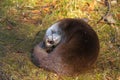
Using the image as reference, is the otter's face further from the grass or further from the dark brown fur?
the grass

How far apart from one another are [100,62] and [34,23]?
138 cm

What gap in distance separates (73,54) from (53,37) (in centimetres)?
57

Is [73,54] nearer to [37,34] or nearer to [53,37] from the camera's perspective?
[53,37]

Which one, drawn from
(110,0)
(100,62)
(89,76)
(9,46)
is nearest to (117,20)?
(110,0)

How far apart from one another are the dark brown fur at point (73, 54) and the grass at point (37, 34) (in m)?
0.22

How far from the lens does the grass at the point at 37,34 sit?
4.58 meters

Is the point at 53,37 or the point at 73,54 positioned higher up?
the point at 53,37

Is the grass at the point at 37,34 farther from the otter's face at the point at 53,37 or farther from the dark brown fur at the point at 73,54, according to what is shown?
the otter's face at the point at 53,37

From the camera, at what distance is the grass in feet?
15.0

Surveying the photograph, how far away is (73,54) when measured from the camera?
4.18 metres

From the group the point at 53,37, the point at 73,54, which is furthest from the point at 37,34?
the point at 73,54

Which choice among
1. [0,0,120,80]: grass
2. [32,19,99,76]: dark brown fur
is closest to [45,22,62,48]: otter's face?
[32,19,99,76]: dark brown fur

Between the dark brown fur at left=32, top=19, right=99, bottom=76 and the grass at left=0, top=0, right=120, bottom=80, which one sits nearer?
the dark brown fur at left=32, top=19, right=99, bottom=76

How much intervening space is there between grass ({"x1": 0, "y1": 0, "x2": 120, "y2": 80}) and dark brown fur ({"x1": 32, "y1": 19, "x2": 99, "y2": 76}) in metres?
0.22
